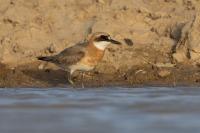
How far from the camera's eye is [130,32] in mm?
13805

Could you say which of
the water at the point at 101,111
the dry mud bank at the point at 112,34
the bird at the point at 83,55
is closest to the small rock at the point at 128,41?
the dry mud bank at the point at 112,34

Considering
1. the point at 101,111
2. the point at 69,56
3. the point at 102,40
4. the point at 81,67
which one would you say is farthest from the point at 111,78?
the point at 101,111

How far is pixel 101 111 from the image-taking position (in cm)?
879

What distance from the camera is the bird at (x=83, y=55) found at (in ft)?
42.5

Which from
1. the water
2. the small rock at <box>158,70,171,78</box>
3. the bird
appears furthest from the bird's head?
the water

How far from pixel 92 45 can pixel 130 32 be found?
0.93m

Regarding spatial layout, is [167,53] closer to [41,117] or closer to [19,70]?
[19,70]

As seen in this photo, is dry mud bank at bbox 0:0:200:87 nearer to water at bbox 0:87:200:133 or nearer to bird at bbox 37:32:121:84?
bird at bbox 37:32:121:84

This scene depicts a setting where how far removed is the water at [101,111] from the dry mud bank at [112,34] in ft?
5.51

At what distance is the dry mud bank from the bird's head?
369 mm

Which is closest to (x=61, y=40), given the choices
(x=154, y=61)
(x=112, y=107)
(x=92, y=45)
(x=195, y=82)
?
(x=92, y=45)

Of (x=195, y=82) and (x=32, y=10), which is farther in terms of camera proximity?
(x=32, y=10)

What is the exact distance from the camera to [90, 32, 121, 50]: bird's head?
43.1 ft

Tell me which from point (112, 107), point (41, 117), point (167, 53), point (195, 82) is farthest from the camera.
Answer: point (167, 53)
